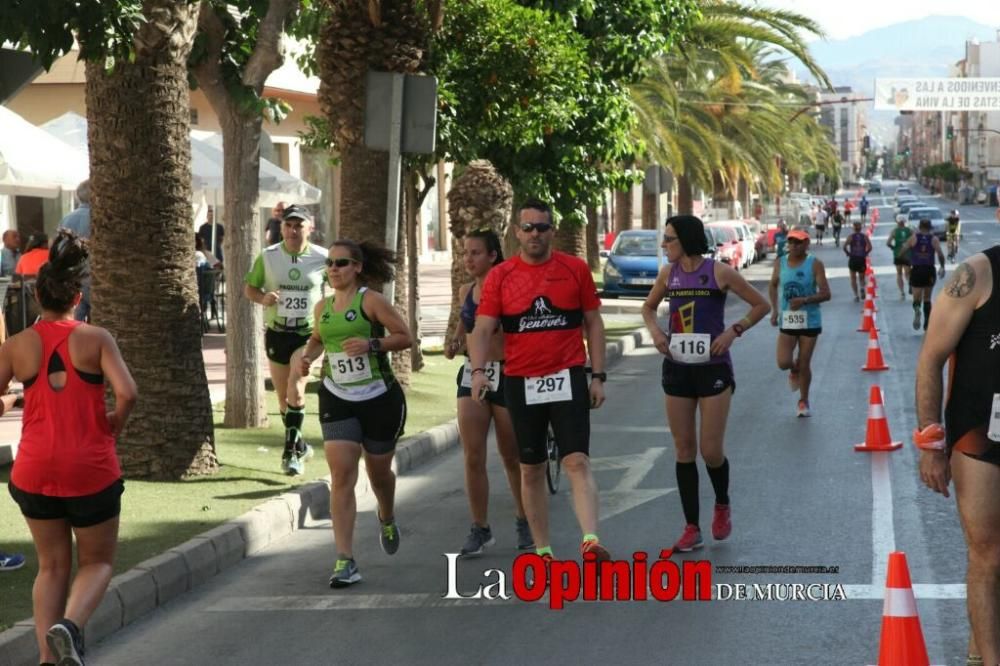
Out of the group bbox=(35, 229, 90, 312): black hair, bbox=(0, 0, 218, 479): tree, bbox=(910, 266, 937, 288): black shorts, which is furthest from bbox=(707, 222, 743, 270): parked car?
bbox=(35, 229, 90, 312): black hair

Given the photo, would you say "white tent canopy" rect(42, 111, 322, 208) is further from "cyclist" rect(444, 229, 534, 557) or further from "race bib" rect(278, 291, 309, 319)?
"cyclist" rect(444, 229, 534, 557)

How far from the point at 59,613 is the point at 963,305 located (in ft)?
11.8

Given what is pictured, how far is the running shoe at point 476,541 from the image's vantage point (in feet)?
28.7

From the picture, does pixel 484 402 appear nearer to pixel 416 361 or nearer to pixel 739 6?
pixel 416 361

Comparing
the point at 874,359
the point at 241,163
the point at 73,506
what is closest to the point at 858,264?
the point at 874,359

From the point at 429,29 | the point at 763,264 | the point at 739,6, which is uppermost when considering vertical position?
the point at 739,6

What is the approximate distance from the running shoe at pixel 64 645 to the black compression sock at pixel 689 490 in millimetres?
3926

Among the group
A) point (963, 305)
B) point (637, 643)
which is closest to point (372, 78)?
point (637, 643)

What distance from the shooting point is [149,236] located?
433 inches

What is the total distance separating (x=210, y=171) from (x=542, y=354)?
1499 centimetres

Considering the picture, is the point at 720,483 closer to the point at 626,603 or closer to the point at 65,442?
the point at 626,603

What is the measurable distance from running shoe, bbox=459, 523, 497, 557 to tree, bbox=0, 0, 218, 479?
3034 mm

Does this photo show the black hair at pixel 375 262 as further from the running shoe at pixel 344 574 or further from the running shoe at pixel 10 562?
the running shoe at pixel 10 562

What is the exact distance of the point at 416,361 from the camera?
18.9 metres
